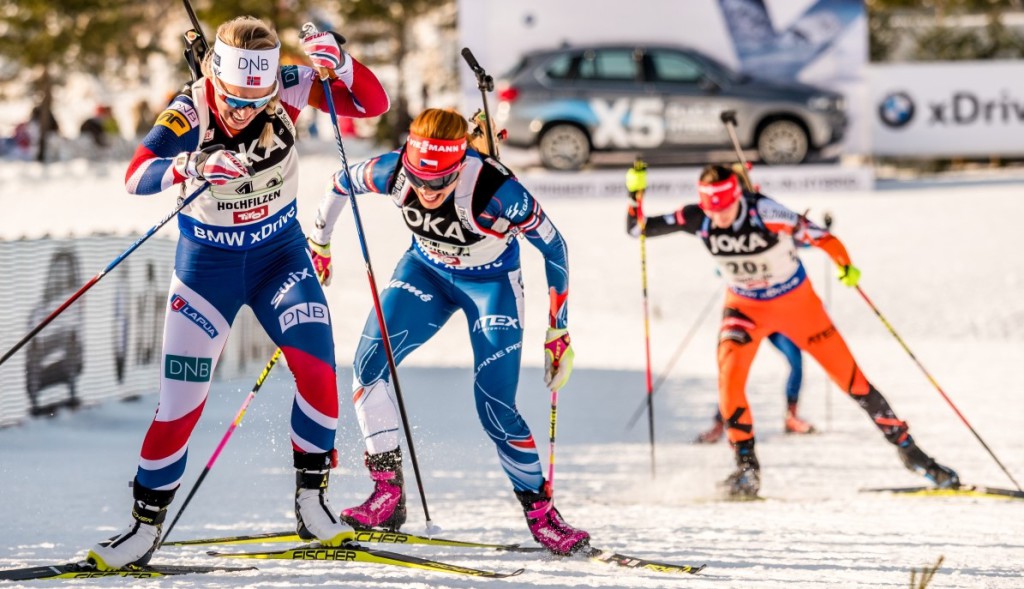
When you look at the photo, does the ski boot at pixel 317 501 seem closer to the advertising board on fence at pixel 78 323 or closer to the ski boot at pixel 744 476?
the ski boot at pixel 744 476

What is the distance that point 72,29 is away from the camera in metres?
30.1

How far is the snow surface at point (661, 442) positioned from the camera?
232 inches

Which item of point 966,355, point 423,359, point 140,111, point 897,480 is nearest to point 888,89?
point 966,355

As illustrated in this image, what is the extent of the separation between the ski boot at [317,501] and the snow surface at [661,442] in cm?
15

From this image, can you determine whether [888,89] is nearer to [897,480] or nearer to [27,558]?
[897,480]

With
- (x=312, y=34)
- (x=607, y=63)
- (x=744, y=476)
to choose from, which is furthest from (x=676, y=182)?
(x=312, y=34)

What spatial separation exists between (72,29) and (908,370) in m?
22.9

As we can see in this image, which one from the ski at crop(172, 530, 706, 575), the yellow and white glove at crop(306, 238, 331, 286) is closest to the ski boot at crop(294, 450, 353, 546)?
the ski at crop(172, 530, 706, 575)

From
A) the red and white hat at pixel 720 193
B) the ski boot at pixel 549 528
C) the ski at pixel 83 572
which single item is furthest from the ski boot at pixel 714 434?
the ski at pixel 83 572

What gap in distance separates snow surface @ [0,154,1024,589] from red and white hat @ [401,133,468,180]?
1635 millimetres

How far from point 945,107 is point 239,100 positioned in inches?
687

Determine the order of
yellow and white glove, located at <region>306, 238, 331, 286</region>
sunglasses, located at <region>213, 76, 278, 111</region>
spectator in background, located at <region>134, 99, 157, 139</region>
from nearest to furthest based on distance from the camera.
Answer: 1. sunglasses, located at <region>213, 76, 278, 111</region>
2. yellow and white glove, located at <region>306, 238, 331, 286</region>
3. spectator in background, located at <region>134, 99, 157, 139</region>

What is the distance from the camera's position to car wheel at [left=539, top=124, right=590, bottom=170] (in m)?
19.2

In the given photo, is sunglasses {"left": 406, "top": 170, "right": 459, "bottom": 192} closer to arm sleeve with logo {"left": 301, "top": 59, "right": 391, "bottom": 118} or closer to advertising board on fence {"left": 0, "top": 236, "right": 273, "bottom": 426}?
arm sleeve with logo {"left": 301, "top": 59, "right": 391, "bottom": 118}
